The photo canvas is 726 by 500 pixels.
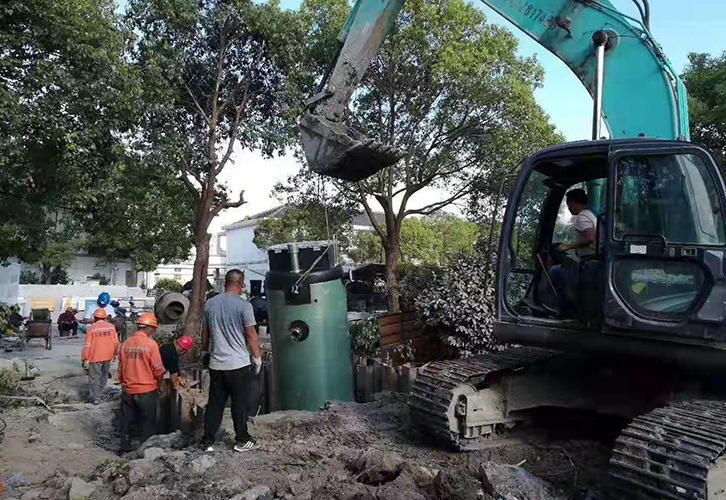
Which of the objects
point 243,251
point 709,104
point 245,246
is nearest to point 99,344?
point 709,104

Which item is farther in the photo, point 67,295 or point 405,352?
point 67,295

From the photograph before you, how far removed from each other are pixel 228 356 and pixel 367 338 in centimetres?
624

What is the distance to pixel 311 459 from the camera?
16.1 ft

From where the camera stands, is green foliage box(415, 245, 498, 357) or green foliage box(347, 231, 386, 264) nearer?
green foliage box(415, 245, 498, 357)

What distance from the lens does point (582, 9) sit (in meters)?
5.86

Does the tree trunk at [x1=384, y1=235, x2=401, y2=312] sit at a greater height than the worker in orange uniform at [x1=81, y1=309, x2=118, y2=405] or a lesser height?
greater

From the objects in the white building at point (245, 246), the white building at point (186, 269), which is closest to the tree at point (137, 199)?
the white building at point (245, 246)

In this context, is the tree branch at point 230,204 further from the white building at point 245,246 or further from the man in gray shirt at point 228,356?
the white building at point 245,246

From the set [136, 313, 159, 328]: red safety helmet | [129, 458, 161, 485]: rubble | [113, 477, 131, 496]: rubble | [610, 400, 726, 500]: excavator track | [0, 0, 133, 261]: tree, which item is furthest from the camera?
[0, 0, 133, 261]: tree

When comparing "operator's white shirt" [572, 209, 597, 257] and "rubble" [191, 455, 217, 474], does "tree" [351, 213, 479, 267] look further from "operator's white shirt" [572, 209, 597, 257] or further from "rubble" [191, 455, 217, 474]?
"rubble" [191, 455, 217, 474]

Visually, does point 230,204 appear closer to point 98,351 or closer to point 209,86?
point 209,86

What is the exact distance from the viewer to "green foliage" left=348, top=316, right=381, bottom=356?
37.3 ft

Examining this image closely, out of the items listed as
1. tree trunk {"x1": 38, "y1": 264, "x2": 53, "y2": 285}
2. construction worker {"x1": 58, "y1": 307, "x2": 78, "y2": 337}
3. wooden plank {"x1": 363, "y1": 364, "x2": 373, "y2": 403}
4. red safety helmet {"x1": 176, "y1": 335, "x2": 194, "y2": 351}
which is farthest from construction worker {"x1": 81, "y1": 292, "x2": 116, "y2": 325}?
tree trunk {"x1": 38, "y1": 264, "x2": 53, "y2": 285}

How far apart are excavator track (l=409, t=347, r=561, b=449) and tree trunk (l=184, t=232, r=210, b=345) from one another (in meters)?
9.78
